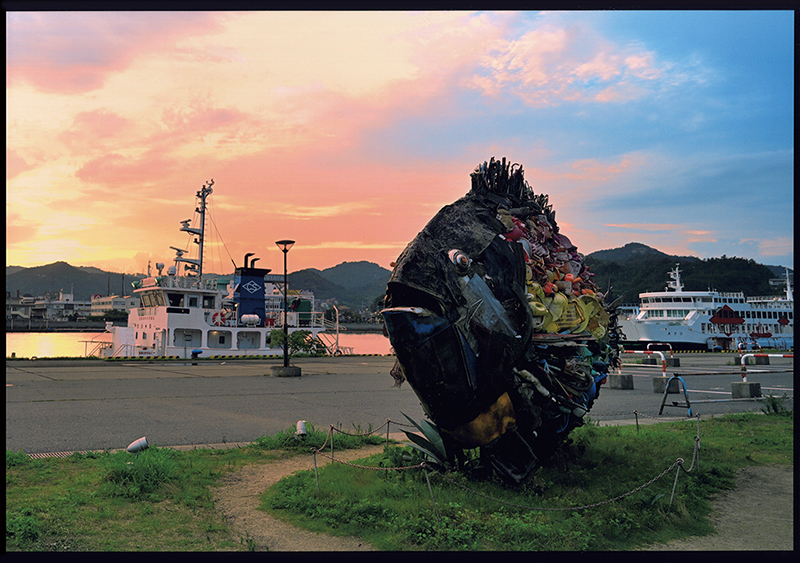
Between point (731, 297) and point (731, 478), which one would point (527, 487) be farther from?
point (731, 297)

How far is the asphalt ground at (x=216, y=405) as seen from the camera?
1141 centimetres

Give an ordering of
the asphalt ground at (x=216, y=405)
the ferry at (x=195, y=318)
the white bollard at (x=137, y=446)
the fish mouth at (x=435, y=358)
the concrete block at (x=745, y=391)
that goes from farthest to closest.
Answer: the ferry at (x=195, y=318)
the concrete block at (x=745, y=391)
the asphalt ground at (x=216, y=405)
the white bollard at (x=137, y=446)
the fish mouth at (x=435, y=358)

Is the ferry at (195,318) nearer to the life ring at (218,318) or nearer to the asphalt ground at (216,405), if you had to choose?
the life ring at (218,318)

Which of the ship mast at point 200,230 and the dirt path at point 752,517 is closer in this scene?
the dirt path at point 752,517

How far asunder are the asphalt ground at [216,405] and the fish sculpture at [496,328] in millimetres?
4972

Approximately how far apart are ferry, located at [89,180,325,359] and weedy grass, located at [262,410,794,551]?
94.1 feet

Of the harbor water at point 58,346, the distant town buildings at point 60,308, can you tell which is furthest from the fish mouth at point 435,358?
the distant town buildings at point 60,308

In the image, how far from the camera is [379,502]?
259 inches

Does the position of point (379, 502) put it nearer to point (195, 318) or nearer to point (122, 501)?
point (122, 501)

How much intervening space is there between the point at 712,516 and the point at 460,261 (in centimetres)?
429

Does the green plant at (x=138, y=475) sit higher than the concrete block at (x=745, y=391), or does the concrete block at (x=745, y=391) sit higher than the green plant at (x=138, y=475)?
the green plant at (x=138, y=475)

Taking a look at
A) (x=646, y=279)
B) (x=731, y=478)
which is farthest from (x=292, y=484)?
(x=646, y=279)

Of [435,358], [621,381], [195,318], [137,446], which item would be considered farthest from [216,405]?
[195,318]

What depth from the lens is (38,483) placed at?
767 cm
